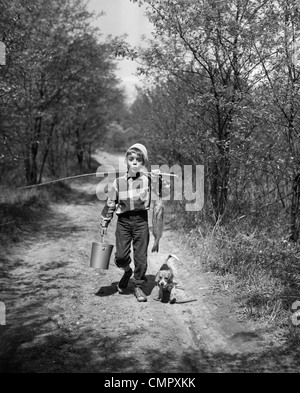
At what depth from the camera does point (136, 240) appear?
5.00 metres

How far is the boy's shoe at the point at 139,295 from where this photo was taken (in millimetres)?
4791

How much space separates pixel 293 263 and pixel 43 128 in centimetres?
1104

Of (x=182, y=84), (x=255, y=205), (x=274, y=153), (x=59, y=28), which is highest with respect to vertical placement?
(x=59, y=28)

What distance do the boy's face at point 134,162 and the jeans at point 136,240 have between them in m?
0.54

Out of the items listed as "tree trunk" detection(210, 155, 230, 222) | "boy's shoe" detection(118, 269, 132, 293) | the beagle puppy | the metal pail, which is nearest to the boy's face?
the metal pail

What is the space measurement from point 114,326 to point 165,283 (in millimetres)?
799

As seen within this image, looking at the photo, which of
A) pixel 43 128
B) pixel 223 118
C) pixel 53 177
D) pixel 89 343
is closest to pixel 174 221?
pixel 223 118

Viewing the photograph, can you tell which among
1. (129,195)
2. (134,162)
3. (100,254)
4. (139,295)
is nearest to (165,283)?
(139,295)

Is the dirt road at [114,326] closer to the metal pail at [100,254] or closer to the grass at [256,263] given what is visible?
the grass at [256,263]

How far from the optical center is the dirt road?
3422 millimetres

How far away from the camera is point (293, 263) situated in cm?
545

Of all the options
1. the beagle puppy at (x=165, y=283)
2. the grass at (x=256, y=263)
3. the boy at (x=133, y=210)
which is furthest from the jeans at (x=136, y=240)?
the grass at (x=256, y=263)
